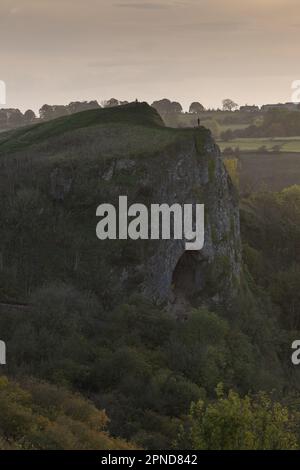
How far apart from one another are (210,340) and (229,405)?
17185 millimetres

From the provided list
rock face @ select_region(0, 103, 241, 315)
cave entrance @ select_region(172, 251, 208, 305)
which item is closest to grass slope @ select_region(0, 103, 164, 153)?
rock face @ select_region(0, 103, 241, 315)

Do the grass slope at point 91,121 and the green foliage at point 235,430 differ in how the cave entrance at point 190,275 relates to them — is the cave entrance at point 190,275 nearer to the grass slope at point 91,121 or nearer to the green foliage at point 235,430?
the grass slope at point 91,121

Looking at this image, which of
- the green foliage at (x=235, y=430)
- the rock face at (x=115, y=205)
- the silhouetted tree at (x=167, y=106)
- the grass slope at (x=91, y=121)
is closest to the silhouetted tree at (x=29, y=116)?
the silhouetted tree at (x=167, y=106)

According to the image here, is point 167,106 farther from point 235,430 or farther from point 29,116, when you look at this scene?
point 235,430

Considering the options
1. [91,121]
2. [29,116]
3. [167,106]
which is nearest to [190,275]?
[91,121]

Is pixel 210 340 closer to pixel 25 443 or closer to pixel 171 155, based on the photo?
pixel 171 155

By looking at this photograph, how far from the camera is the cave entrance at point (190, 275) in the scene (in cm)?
4462

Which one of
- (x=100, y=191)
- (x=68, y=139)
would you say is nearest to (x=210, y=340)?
(x=100, y=191)

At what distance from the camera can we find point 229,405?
16.8m

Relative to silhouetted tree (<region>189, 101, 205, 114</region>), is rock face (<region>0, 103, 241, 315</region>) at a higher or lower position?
lower

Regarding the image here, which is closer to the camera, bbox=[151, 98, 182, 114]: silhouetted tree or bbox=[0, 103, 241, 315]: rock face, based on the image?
bbox=[0, 103, 241, 315]: rock face

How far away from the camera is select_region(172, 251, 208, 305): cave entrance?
4462cm

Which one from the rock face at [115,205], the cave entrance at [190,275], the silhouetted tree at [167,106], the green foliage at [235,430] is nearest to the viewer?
the green foliage at [235,430]

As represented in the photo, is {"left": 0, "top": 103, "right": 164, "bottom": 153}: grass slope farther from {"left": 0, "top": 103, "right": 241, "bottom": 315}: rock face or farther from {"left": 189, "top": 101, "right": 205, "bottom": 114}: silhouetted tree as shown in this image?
{"left": 189, "top": 101, "right": 205, "bottom": 114}: silhouetted tree
